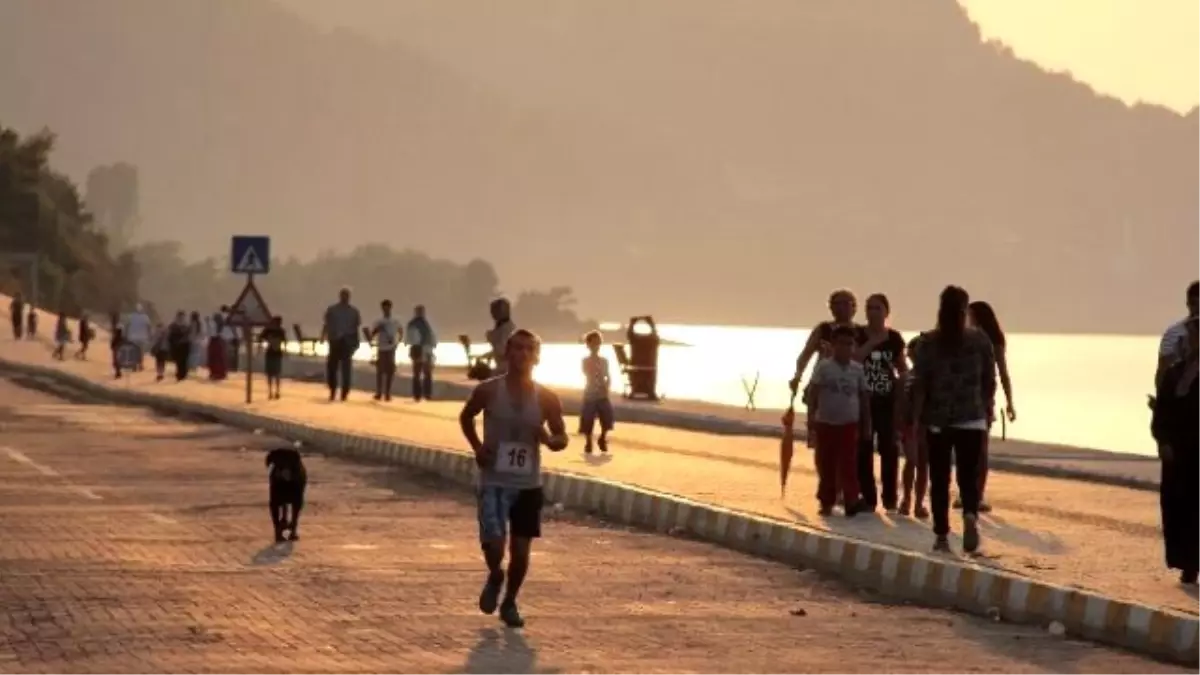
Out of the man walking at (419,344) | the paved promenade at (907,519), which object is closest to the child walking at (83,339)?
the man walking at (419,344)

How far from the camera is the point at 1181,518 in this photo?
16594 millimetres

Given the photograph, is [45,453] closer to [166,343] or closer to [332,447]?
[332,447]

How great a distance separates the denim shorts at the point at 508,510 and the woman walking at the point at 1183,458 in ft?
12.7

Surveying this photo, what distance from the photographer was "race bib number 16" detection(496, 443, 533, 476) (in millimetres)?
15086

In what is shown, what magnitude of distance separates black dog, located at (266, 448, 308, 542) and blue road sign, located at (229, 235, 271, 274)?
21539 mm

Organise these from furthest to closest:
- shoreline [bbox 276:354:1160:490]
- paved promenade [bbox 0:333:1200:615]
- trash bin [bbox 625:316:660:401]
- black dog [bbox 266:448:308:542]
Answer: trash bin [bbox 625:316:660:401], shoreline [bbox 276:354:1160:490], black dog [bbox 266:448:308:542], paved promenade [bbox 0:333:1200:615]

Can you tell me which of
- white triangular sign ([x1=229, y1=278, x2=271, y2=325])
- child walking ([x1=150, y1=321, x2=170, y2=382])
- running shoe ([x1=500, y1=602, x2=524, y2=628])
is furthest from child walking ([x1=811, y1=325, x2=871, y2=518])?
child walking ([x1=150, y1=321, x2=170, y2=382])

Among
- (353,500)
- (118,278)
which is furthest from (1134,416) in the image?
(353,500)

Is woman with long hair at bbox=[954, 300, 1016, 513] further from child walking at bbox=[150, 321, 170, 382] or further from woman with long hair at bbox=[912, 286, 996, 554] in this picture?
child walking at bbox=[150, 321, 170, 382]

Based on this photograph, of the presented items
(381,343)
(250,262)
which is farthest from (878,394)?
(381,343)

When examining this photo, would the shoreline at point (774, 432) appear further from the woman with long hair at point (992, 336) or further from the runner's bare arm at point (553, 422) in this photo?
the runner's bare arm at point (553, 422)

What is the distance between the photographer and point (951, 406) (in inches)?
709

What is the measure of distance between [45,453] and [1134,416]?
129 m

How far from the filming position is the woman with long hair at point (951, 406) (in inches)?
710
